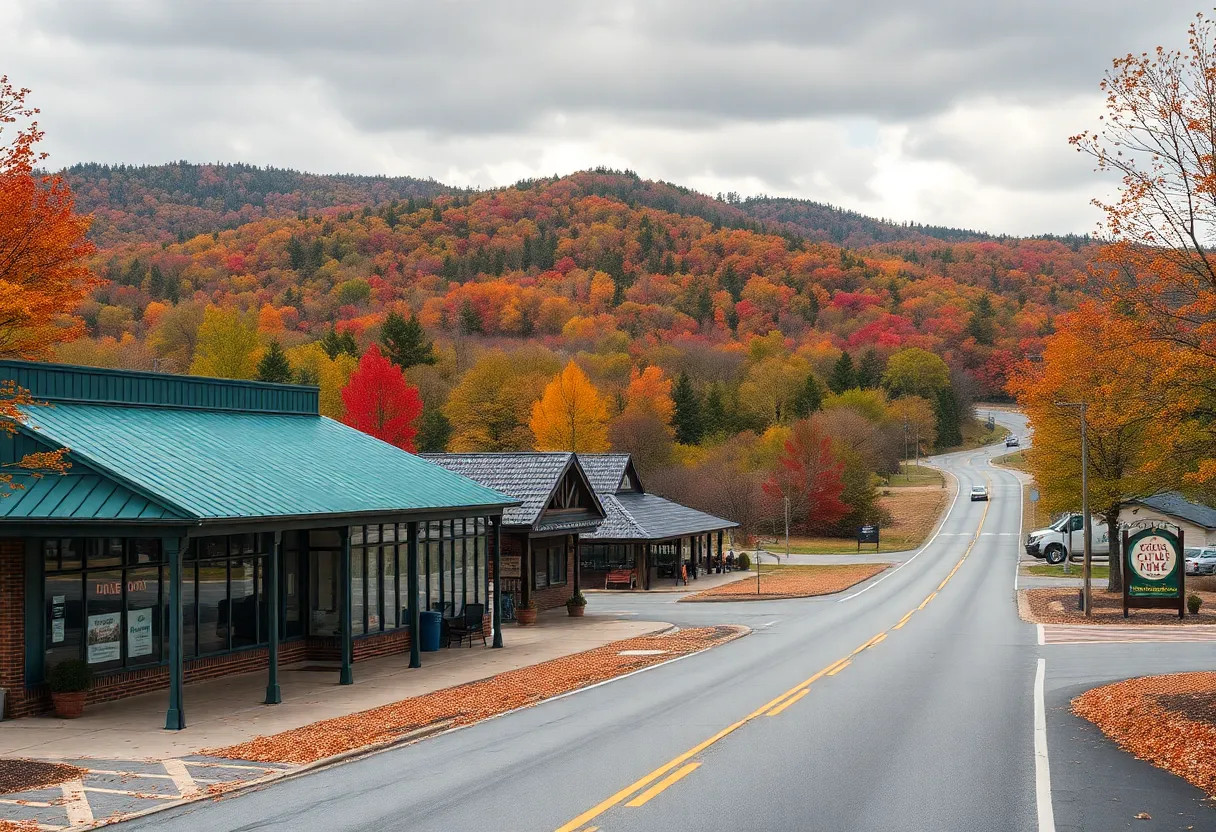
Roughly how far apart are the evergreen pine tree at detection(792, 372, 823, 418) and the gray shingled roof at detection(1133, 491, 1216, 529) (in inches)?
2046

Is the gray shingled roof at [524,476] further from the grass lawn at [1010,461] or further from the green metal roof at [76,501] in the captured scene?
the grass lawn at [1010,461]

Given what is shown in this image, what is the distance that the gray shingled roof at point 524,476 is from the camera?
1451 inches

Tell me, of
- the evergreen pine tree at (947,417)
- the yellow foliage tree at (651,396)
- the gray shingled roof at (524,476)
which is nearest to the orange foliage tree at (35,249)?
the gray shingled roof at (524,476)

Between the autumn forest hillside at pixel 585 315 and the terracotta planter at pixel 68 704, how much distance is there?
67902 mm

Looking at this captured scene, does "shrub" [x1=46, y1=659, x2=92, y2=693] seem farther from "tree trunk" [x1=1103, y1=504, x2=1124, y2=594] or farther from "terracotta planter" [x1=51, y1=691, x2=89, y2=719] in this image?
"tree trunk" [x1=1103, y1=504, x2=1124, y2=594]

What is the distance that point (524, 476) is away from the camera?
1532 inches

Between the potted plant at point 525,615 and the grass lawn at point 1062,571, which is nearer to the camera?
the potted plant at point 525,615

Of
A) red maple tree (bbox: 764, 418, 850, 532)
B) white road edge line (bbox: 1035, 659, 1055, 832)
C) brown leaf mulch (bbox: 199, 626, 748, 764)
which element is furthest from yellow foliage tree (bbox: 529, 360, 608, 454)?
white road edge line (bbox: 1035, 659, 1055, 832)

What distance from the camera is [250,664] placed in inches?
976

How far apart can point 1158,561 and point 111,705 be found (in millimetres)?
30702

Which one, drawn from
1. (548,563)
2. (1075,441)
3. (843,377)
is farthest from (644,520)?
(843,377)

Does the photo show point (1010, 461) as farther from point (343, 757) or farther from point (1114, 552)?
point (343, 757)

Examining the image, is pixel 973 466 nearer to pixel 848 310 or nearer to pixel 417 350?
pixel 848 310

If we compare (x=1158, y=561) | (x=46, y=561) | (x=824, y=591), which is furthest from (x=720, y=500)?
(x=46, y=561)
